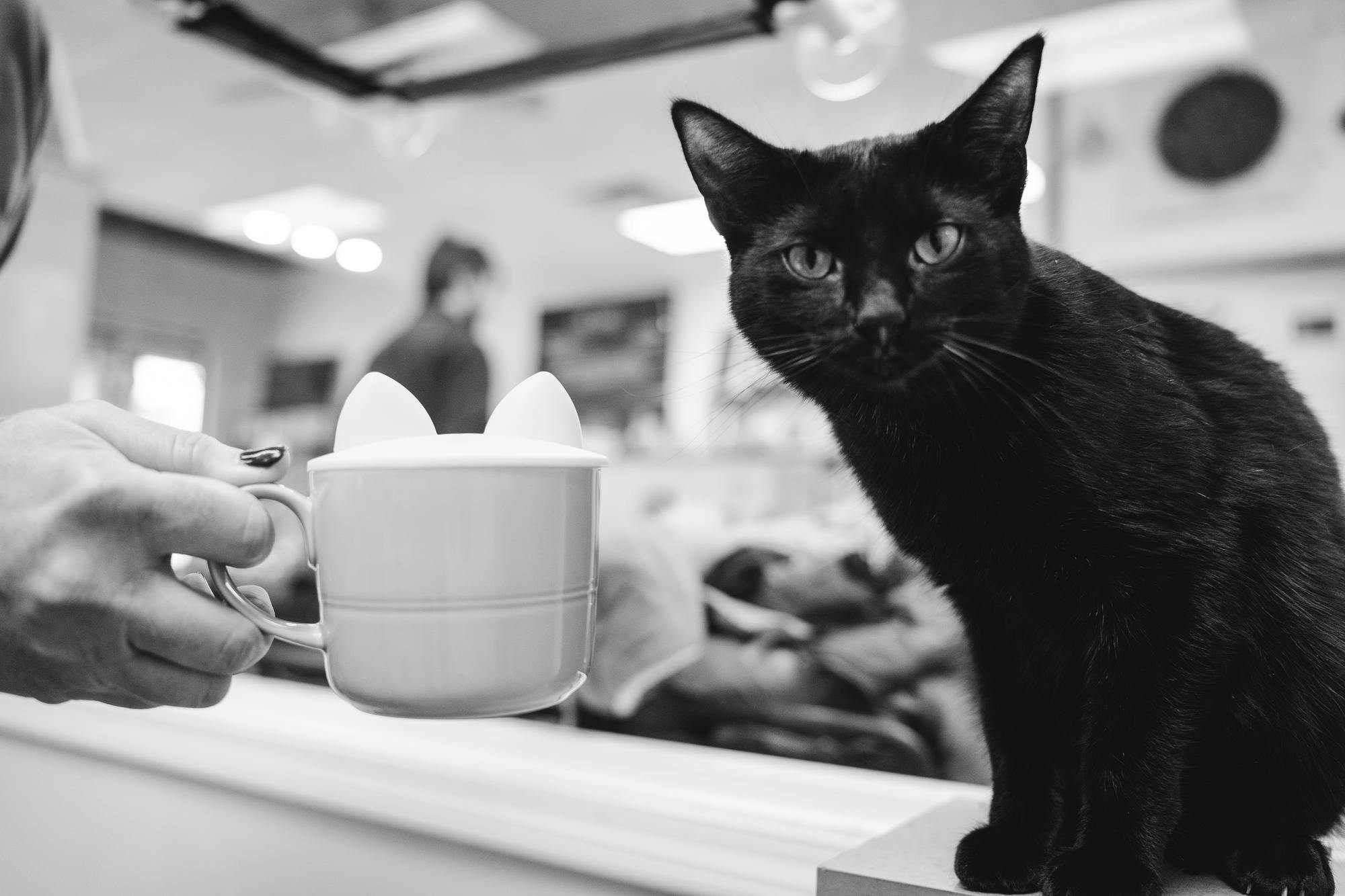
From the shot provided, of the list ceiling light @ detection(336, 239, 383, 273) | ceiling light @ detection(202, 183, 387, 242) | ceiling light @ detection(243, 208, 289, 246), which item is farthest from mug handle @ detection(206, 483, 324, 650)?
ceiling light @ detection(336, 239, 383, 273)

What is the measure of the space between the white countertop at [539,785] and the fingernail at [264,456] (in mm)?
408

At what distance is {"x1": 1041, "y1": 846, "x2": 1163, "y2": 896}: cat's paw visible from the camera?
376 mm

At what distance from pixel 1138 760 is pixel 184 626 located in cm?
38

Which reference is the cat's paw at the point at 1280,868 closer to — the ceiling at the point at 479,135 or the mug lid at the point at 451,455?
the mug lid at the point at 451,455

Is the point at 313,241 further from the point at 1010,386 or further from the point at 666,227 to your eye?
the point at 1010,386

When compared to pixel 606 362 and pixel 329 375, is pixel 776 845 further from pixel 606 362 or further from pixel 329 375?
pixel 329 375

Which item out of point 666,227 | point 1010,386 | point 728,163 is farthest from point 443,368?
point 666,227

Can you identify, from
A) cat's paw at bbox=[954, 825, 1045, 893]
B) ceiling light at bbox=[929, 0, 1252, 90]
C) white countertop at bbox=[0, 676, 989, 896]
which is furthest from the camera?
ceiling light at bbox=[929, 0, 1252, 90]

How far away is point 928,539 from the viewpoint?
45 cm

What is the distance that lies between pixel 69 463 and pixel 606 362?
17.2 feet

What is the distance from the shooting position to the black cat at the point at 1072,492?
15.5 inches

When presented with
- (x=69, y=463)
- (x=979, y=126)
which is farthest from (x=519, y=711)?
(x=979, y=126)

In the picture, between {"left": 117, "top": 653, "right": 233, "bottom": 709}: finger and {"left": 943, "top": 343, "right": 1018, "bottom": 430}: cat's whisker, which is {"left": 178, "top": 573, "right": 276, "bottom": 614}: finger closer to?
{"left": 117, "top": 653, "right": 233, "bottom": 709}: finger

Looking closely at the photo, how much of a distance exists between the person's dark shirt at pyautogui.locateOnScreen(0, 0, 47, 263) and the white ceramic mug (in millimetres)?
588
